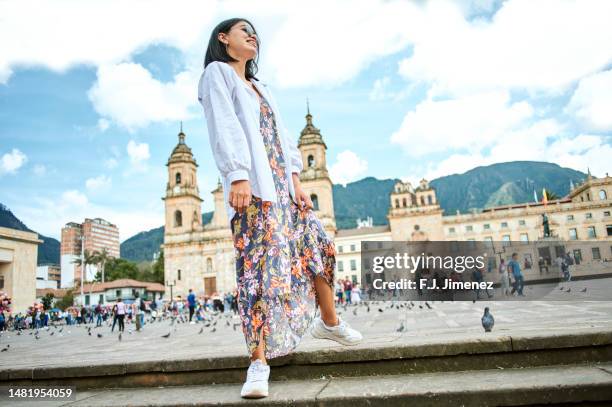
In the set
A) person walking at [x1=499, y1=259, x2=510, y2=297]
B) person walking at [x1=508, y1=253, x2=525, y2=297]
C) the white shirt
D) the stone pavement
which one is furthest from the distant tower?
the white shirt

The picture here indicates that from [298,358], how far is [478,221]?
59013 millimetres

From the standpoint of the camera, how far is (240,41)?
2.44 metres

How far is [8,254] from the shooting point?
31906 mm

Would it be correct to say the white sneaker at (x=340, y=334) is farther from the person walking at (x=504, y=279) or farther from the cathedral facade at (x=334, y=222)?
the cathedral facade at (x=334, y=222)

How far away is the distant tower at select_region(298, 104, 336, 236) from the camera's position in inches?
1727

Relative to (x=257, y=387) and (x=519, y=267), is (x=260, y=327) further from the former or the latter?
(x=519, y=267)

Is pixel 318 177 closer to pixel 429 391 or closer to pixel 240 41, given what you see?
pixel 240 41

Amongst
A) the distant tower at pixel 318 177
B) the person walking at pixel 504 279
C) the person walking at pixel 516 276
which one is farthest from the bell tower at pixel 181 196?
the person walking at pixel 504 279

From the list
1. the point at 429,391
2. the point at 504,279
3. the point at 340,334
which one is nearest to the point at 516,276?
the point at 504,279

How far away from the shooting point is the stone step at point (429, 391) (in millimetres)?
1629

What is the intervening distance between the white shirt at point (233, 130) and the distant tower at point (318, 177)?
40.3 m

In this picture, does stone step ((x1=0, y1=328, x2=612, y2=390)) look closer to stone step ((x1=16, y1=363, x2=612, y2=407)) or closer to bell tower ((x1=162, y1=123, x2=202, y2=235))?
stone step ((x1=16, y1=363, x2=612, y2=407))

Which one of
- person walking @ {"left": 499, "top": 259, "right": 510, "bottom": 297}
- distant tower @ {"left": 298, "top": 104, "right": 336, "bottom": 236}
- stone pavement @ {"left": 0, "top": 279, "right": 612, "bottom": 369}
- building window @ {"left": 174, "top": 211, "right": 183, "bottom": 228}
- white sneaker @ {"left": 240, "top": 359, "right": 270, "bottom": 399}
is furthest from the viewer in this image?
building window @ {"left": 174, "top": 211, "right": 183, "bottom": 228}

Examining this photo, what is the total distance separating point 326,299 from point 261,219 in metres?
0.62
